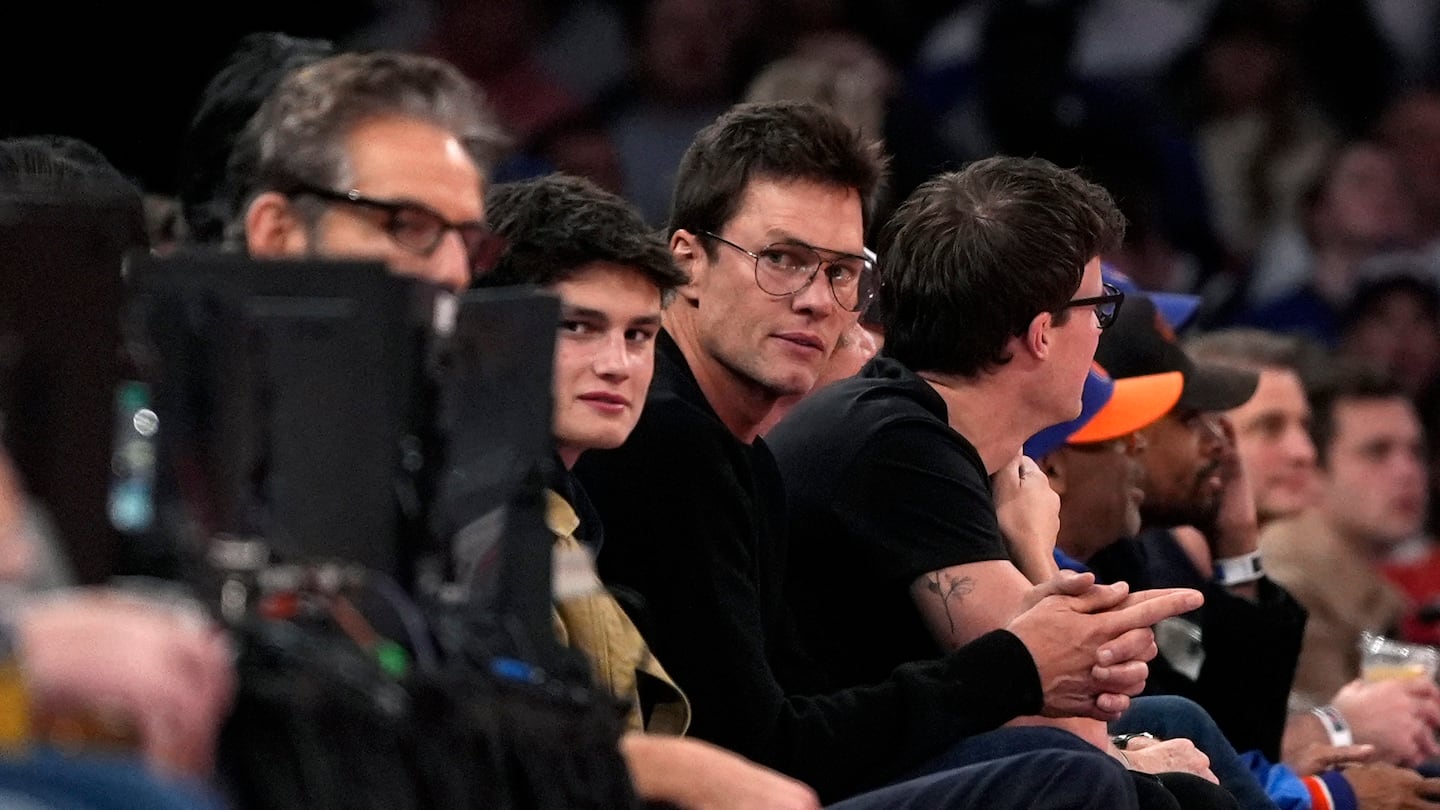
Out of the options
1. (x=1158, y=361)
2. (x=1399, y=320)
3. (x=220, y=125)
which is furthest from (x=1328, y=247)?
(x=220, y=125)

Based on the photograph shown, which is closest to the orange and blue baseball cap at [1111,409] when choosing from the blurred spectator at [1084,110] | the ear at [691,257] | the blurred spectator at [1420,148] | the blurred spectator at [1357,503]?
the ear at [691,257]

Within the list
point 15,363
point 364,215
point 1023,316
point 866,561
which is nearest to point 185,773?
point 15,363

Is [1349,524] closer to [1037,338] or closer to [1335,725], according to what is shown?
[1335,725]

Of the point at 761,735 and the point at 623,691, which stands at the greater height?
the point at 623,691

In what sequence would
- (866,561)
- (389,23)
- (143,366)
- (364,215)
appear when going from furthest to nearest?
(389,23) < (866,561) < (364,215) < (143,366)

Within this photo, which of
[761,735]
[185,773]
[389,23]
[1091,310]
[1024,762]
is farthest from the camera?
[389,23]

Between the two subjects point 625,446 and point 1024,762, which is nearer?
point 1024,762

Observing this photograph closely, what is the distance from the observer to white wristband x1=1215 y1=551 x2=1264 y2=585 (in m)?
3.91

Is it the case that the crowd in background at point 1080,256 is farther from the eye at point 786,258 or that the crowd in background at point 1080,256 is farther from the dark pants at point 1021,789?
the dark pants at point 1021,789

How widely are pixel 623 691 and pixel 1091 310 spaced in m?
1.11

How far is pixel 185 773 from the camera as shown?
1.30 meters

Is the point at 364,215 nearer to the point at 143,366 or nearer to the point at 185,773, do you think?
the point at 143,366

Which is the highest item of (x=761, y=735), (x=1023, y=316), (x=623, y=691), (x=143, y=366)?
(x=143, y=366)

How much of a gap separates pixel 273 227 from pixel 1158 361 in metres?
2.10
